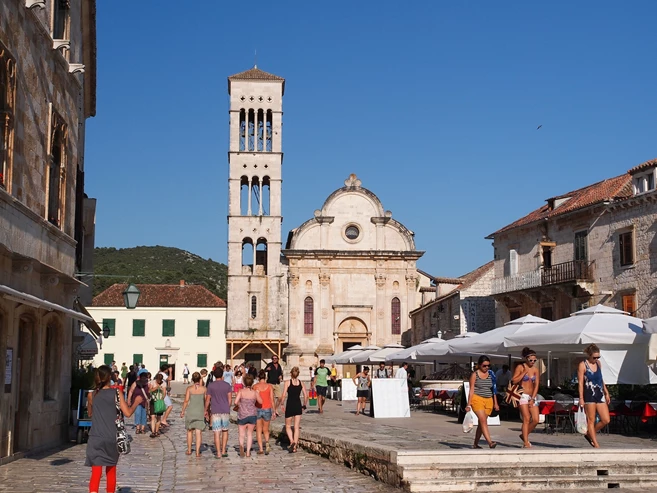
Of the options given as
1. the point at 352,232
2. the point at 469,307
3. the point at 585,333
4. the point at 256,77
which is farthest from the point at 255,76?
the point at 585,333

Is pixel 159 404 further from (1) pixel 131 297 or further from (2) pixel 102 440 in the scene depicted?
(2) pixel 102 440

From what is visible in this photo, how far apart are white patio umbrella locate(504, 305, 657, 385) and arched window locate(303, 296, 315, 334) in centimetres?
3671

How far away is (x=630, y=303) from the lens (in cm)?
3114

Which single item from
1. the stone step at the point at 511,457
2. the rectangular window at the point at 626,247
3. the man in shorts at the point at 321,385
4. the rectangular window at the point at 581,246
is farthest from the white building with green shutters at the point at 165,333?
the stone step at the point at 511,457

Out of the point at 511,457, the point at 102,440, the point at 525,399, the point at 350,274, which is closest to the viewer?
the point at 102,440

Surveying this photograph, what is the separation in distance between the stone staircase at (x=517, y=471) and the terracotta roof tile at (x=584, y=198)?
73.8ft

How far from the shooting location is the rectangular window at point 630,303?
102 ft

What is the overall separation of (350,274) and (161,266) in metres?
64.0

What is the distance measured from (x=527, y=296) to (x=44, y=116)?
2715 cm

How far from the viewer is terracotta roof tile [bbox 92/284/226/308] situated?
2437 inches

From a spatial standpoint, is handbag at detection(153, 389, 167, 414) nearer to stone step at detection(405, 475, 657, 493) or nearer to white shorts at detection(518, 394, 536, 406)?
white shorts at detection(518, 394, 536, 406)

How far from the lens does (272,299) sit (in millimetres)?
54562

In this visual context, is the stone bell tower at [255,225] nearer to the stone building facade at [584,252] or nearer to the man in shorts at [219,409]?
the stone building facade at [584,252]

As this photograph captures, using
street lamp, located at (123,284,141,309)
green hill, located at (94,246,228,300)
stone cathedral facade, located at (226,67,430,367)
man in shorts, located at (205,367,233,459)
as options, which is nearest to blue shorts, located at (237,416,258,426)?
man in shorts, located at (205,367,233,459)
